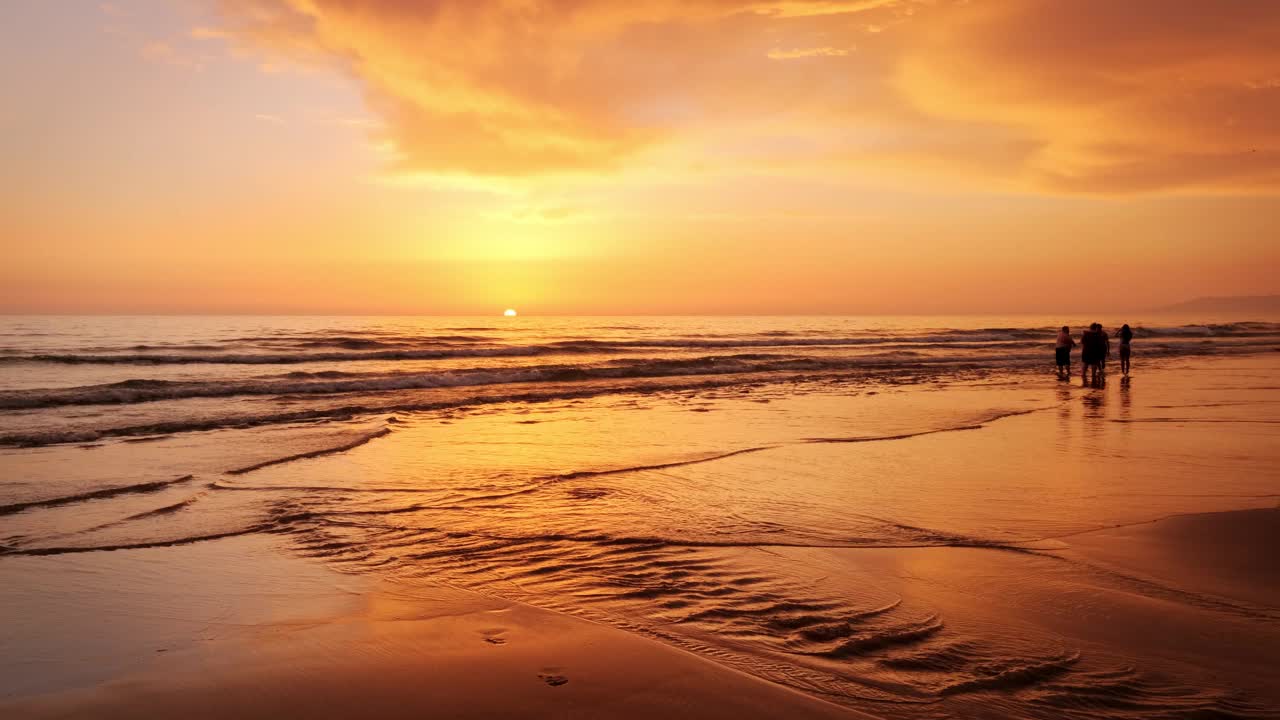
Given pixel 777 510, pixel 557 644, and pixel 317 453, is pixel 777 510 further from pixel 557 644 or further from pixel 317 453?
pixel 317 453

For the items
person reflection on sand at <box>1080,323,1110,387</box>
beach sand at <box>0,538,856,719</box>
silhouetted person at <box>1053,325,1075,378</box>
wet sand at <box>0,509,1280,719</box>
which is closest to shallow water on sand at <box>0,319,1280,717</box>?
wet sand at <box>0,509,1280,719</box>

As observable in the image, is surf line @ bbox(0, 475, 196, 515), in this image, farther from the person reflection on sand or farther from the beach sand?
the person reflection on sand

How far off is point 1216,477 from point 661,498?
253 inches

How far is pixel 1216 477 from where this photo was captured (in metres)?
9.12

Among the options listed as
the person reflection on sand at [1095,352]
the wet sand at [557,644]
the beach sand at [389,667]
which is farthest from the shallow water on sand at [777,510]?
the person reflection on sand at [1095,352]

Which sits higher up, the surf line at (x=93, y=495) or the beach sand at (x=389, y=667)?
the surf line at (x=93, y=495)

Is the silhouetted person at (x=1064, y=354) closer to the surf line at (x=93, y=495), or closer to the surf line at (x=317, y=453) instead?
the surf line at (x=317, y=453)

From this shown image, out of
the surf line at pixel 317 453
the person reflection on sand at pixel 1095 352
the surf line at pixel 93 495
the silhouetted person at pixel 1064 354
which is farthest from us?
the silhouetted person at pixel 1064 354

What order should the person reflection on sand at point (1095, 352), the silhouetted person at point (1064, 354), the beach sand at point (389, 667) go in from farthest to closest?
the silhouetted person at point (1064, 354), the person reflection on sand at point (1095, 352), the beach sand at point (389, 667)

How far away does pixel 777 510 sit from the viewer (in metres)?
7.79

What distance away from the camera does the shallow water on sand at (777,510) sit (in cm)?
420

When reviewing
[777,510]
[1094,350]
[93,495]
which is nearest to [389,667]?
[777,510]

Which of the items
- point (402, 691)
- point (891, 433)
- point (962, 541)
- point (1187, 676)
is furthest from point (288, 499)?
point (891, 433)

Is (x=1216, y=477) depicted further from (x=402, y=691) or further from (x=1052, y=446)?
(x=402, y=691)
